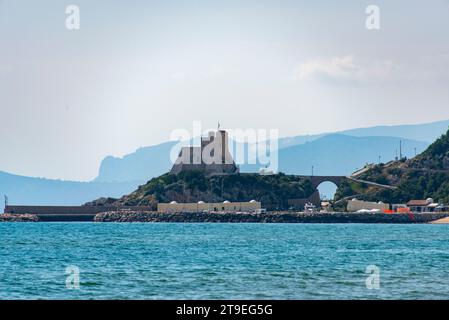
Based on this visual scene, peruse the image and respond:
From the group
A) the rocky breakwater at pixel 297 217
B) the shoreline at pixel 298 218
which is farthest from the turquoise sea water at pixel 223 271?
the rocky breakwater at pixel 297 217

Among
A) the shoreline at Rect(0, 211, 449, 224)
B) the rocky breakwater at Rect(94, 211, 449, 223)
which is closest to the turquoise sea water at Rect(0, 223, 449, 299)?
the shoreline at Rect(0, 211, 449, 224)

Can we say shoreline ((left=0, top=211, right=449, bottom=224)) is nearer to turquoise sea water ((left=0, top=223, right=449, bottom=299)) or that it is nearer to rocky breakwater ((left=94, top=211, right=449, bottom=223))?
rocky breakwater ((left=94, top=211, right=449, bottom=223))

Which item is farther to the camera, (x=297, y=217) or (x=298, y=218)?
(x=297, y=217)

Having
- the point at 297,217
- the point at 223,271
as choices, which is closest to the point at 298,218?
the point at 297,217

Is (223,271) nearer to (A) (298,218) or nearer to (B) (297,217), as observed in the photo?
(A) (298,218)

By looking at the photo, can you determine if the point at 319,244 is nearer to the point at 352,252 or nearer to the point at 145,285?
the point at 352,252

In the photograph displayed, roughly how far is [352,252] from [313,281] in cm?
2590

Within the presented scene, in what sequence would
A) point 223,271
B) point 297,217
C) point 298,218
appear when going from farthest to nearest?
point 297,217 → point 298,218 → point 223,271

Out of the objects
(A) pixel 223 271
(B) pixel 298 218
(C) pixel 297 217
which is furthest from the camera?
(C) pixel 297 217

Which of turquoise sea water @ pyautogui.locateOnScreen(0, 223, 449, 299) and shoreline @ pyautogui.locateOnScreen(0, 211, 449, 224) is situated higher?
shoreline @ pyautogui.locateOnScreen(0, 211, 449, 224)

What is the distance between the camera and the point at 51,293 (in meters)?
45.5

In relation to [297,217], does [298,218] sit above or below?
below

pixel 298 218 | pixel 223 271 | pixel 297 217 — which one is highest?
pixel 297 217
